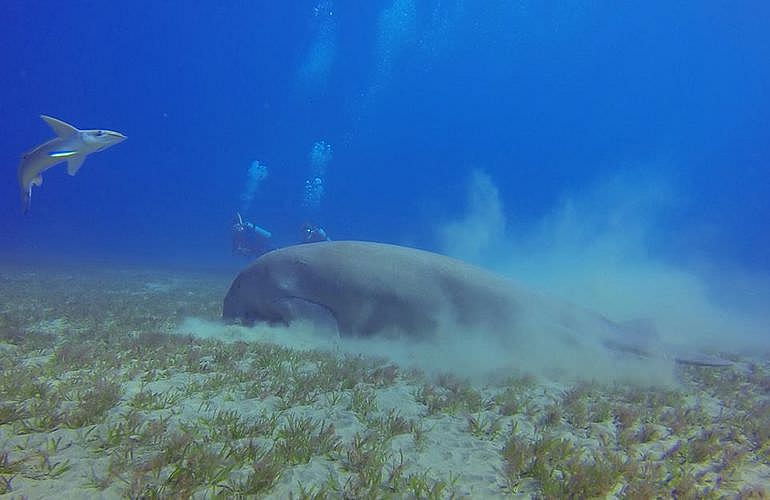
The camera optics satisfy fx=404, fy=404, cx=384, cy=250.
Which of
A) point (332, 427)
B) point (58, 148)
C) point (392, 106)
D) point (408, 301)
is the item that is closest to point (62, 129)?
point (58, 148)

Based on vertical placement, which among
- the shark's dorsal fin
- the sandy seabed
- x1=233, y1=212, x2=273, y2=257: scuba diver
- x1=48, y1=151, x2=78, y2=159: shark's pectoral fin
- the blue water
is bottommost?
the sandy seabed

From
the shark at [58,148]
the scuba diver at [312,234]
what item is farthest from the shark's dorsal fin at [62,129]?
the scuba diver at [312,234]

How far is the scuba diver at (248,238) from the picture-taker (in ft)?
62.0

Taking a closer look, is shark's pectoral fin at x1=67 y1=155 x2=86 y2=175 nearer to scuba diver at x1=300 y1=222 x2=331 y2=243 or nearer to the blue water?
scuba diver at x1=300 y1=222 x2=331 y2=243

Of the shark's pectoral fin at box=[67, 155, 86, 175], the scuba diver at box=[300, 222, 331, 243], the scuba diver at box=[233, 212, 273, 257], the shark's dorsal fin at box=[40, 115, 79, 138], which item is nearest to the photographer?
the shark's dorsal fin at box=[40, 115, 79, 138]

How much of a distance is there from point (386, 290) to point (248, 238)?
15.1 metres

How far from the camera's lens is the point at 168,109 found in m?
152

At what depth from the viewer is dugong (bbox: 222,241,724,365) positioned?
534 centimetres

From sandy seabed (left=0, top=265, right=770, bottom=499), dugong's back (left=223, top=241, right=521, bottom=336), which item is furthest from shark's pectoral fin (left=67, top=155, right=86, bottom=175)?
dugong's back (left=223, top=241, right=521, bottom=336)

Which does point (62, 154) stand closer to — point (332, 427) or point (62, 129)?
point (62, 129)

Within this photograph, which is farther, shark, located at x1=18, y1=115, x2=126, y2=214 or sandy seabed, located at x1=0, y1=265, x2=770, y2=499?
shark, located at x1=18, y1=115, x2=126, y2=214

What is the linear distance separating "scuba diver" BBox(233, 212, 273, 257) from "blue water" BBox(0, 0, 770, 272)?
180 feet

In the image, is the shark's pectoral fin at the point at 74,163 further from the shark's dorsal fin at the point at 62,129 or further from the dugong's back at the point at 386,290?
the dugong's back at the point at 386,290

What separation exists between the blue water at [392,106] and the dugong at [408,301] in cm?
6789
